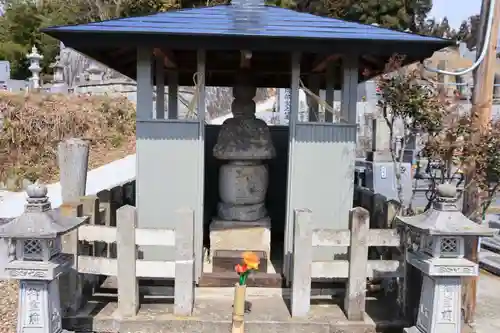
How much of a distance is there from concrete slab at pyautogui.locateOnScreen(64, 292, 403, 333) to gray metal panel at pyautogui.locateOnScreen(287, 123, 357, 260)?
107 cm

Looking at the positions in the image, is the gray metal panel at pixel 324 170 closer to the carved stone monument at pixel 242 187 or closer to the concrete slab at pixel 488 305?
the carved stone monument at pixel 242 187

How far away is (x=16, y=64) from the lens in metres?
30.2

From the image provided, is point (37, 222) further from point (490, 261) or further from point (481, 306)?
point (490, 261)

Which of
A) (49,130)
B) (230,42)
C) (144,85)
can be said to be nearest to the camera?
(230,42)

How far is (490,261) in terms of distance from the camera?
6816 mm

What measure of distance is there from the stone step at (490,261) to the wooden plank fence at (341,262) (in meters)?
3.34

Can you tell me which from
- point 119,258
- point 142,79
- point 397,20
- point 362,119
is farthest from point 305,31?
point 397,20

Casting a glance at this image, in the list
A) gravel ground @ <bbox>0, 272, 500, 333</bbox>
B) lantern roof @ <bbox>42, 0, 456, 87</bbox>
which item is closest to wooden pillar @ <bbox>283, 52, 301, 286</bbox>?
lantern roof @ <bbox>42, 0, 456, 87</bbox>

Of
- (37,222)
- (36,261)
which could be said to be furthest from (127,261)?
(37,222)

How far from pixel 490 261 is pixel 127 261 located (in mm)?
5712

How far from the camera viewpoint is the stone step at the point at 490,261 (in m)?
6.52

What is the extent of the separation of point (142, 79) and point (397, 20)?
2798 cm

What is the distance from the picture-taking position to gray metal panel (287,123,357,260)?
15.4 ft

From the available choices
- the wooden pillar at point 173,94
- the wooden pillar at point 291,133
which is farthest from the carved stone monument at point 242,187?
the wooden pillar at point 173,94
